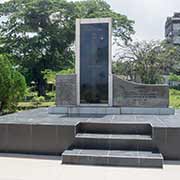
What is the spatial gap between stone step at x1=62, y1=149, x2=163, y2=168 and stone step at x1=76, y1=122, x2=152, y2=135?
0.80 m

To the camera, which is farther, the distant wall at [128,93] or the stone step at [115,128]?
the distant wall at [128,93]

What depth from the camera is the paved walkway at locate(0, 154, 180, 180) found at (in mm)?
4027

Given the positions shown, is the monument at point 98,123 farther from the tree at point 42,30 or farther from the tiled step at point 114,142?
the tree at point 42,30

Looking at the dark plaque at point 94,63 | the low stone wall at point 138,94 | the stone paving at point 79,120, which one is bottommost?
the stone paving at point 79,120

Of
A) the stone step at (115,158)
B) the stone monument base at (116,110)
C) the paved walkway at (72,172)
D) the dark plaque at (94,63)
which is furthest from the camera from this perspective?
the dark plaque at (94,63)

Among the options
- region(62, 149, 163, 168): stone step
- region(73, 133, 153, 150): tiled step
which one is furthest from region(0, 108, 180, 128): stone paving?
region(62, 149, 163, 168): stone step

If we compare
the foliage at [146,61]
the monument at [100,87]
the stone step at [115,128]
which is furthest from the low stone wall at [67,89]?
the foliage at [146,61]

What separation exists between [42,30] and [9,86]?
14.8 metres

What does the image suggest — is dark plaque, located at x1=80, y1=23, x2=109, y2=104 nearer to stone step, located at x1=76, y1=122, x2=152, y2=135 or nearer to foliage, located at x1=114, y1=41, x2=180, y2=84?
stone step, located at x1=76, y1=122, x2=152, y2=135

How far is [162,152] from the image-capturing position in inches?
199

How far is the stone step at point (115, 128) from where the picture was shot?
5641mm

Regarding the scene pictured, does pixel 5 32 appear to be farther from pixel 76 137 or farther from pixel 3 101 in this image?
pixel 76 137

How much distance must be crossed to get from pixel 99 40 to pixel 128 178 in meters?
4.66

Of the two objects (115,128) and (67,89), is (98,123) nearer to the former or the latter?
(115,128)
